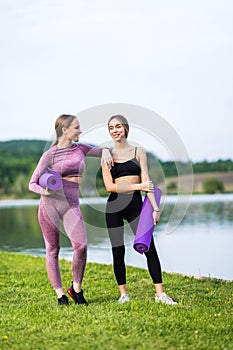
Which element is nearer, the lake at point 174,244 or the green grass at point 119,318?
the green grass at point 119,318

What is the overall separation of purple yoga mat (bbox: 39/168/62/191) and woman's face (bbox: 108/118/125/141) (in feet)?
2.06

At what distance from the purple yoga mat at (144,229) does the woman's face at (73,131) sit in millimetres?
861

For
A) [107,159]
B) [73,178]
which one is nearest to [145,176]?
[107,159]

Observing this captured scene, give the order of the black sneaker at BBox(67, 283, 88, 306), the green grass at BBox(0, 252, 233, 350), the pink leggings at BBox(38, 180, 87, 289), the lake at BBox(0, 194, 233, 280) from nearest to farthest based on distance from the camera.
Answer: the green grass at BBox(0, 252, 233, 350) → the pink leggings at BBox(38, 180, 87, 289) → the black sneaker at BBox(67, 283, 88, 306) → the lake at BBox(0, 194, 233, 280)

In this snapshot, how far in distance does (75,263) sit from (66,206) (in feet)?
1.74

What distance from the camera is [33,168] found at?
41.3 meters

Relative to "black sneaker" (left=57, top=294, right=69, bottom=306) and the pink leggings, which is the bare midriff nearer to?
the pink leggings

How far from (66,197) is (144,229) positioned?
0.77 metres

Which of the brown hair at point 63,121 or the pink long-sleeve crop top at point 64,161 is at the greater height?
the brown hair at point 63,121

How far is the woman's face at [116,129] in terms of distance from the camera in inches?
223

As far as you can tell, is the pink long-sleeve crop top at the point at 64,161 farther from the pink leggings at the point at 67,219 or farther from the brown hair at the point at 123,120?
the brown hair at the point at 123,120

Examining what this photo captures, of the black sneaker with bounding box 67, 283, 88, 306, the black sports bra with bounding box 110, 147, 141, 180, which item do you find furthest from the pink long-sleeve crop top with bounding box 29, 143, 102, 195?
the black sneaker with bounding box 67, 283, 88, 306

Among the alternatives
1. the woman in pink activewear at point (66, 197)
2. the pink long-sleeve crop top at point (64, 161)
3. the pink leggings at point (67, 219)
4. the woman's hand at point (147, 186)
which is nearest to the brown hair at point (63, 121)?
the woman in pink activewear at point (66, 197)

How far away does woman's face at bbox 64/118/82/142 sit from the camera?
5.73 m
